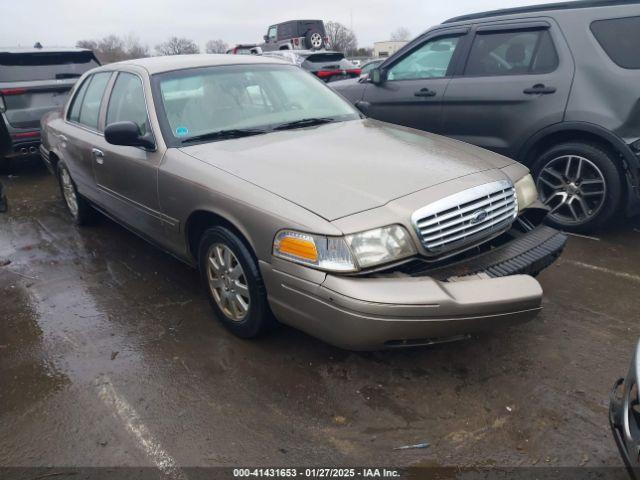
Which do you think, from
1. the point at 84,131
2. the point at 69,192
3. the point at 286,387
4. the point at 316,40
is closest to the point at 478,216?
the point at 286,387

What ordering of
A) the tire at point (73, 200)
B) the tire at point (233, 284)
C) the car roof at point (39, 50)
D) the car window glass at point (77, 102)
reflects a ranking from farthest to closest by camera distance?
the car roof at point (39, 50) < the tire at point (73, 200) < the car window glass at point (77, 102) < the tire at point (233, 284)

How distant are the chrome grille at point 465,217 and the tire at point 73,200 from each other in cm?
380

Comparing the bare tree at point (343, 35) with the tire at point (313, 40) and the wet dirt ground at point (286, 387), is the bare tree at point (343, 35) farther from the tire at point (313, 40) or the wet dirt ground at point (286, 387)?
the wet dirt ground at point (286, 387)

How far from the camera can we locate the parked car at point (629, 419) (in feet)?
5.44

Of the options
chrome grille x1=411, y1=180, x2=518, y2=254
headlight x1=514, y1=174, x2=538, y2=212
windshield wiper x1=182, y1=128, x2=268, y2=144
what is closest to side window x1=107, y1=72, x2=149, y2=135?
windshield wiper x1=182, y1=128, x2=268, y2=144

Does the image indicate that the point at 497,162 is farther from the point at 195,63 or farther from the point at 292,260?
→ the point at 195,63

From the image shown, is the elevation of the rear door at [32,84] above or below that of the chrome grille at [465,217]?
above

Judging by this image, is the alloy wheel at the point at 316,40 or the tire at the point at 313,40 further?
the alloy wheel at the point at 316,40

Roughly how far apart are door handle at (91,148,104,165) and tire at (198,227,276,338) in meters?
1.57

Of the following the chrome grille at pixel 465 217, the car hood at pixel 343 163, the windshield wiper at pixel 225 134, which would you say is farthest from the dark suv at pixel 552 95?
the chrome grille at pixel 465 217

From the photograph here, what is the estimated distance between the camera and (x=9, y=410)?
2.68 meters

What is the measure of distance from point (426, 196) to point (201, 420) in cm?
A: 159

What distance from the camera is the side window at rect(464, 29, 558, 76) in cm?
464

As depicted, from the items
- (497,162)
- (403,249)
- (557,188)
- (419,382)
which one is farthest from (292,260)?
(557,188)
